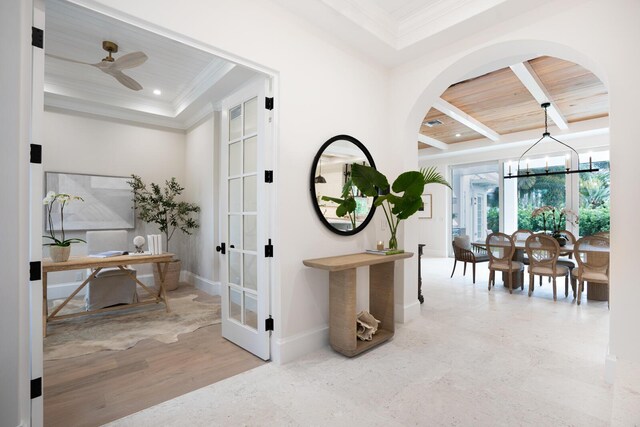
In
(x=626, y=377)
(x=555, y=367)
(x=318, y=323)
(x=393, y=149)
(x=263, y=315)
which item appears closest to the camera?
(x=626, y=377)

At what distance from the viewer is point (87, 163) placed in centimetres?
468

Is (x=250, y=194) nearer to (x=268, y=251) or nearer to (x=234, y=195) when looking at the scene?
(x=234, y=195)

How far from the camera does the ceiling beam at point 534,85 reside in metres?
3.64

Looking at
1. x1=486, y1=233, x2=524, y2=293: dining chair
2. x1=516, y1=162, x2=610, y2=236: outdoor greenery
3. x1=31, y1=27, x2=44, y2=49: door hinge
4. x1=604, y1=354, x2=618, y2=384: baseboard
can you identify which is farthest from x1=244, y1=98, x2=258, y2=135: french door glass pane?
x1=516, y1=162, x2=610, y2=236: outdoor greenery

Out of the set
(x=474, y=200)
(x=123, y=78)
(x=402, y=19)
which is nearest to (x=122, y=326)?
(x=123, y=78)

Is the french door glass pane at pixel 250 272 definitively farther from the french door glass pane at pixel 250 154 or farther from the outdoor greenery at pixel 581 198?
the outdoor greenery at pixel 581 198

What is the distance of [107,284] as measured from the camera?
3.82m

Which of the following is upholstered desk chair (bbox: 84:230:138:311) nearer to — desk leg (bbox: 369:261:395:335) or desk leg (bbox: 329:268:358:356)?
desk leg (bbox: 329:268:358:356)

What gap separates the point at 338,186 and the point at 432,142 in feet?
17.2

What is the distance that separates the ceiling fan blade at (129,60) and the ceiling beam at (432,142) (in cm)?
566

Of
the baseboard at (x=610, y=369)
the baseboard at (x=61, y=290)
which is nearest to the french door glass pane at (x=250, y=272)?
the baseboard at (x=610, y=369)

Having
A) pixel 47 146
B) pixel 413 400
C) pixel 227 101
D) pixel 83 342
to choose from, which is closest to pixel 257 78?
pixel 227 101

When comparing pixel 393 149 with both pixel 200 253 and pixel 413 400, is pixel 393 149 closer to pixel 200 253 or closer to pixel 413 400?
pixel 413 400

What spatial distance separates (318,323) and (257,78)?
227 centimetres
